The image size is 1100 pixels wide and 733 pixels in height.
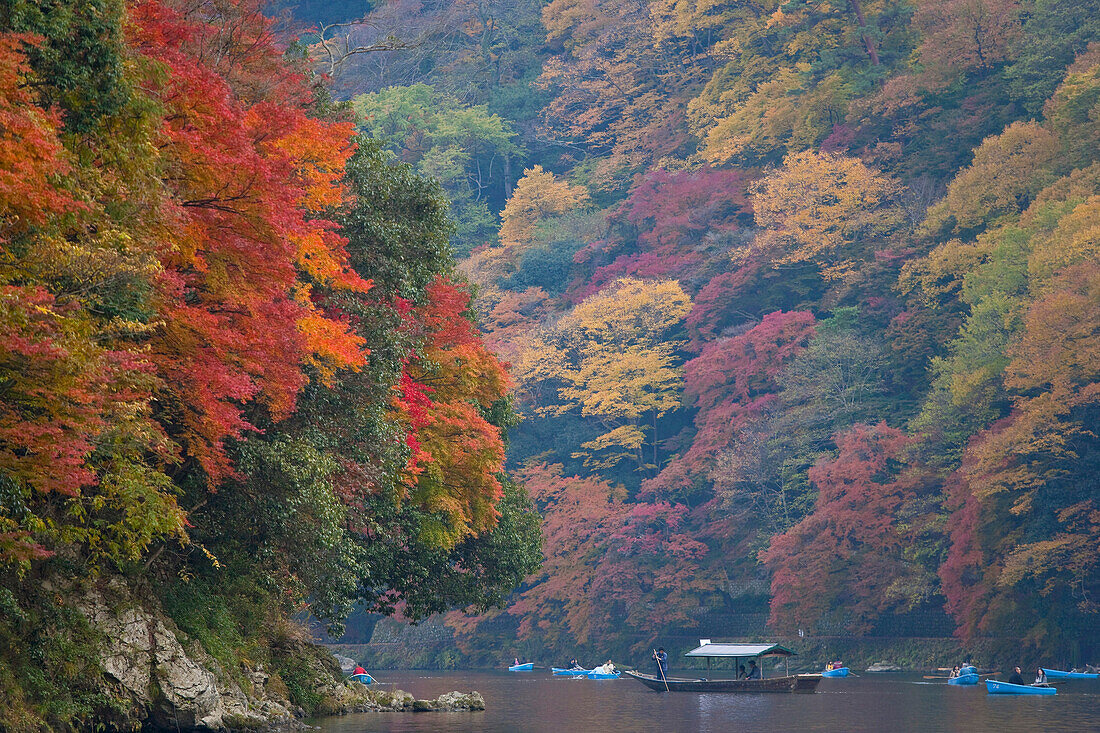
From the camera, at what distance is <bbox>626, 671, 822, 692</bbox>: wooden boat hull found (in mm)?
39219

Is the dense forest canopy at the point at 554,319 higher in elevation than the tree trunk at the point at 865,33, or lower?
lower

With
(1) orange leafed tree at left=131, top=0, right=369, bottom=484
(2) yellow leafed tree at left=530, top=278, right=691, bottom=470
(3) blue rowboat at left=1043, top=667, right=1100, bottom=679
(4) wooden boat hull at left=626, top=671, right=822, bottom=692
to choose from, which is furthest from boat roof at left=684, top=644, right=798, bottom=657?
(2) yellow leafed tree at left=530, top=278, right=691, bottom=470

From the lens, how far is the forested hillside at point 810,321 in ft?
157

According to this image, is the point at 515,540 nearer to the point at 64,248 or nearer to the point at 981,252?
the point at 64,248

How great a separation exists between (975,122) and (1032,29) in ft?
17.8

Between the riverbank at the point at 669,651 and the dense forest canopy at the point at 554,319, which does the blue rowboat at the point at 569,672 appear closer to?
the dense forest canopy at the point at 554,319

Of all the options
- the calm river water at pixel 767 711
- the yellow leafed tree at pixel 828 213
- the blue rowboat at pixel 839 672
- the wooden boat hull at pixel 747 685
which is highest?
the yellow leafed tree at pixel 828 213

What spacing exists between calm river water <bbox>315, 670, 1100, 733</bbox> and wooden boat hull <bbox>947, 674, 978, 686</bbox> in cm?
49

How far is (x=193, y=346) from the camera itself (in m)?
19.0

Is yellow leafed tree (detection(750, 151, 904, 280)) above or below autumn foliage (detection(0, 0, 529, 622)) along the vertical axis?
above

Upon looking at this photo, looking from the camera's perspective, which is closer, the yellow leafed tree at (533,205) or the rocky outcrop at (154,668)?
the rocky outcrop at (154,668)

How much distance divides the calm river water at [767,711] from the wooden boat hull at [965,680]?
0.49 metres

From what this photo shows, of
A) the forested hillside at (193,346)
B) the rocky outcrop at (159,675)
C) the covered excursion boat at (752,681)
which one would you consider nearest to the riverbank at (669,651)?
the covered excursion boat at (752,681)

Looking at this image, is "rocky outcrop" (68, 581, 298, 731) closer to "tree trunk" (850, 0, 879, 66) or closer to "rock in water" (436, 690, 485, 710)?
"rock in water" (436, 690, 485, 710)
